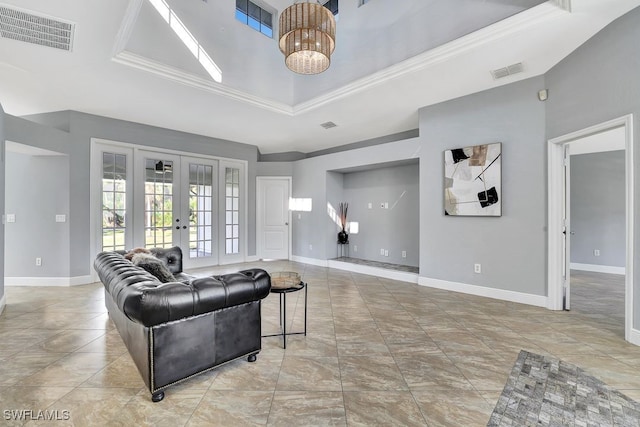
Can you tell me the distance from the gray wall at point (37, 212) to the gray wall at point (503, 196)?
232 inches

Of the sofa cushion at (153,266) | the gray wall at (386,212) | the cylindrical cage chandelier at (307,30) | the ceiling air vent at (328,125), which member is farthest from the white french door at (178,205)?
the cylindrical cage chandelier at (307,30)

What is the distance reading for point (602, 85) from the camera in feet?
9.45

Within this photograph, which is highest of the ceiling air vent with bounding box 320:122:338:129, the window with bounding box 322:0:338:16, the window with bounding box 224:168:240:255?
the window with bounding box 322:0:338:16

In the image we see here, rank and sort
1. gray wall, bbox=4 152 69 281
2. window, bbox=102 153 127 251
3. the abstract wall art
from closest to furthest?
the abstract wall art < gray wall, bbox=4 152 69 281 < window, bbox=102 153 127 251

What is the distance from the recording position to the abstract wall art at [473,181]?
397cm

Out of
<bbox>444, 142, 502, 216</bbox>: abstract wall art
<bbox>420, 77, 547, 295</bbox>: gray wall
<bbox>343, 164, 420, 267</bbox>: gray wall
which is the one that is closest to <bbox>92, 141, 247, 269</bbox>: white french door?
<bbox>343, 164, 420, 267</bbox>: gray wall

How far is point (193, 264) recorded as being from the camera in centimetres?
613

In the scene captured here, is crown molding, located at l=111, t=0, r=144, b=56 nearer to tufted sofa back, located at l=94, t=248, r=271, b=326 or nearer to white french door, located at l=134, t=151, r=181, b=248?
tufted sofa back, located at l=94, t=248, r=271, b=326

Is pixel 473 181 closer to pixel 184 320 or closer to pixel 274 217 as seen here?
pixel 184 320

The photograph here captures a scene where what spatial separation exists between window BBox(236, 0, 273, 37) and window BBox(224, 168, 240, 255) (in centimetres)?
302

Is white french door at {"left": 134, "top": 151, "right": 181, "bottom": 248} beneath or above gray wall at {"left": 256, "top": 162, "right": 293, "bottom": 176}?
beneath

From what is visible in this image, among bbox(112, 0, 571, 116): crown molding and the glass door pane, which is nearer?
bbox(112, 0, 571, 116): crown molding

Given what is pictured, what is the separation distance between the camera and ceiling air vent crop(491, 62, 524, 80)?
136 inches

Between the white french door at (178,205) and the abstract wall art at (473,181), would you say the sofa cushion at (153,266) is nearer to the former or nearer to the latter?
the white french door at (178,205)
